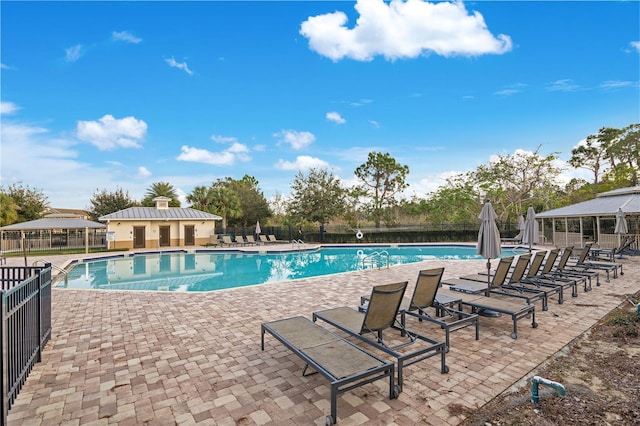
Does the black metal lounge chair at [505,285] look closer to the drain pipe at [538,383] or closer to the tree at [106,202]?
the drain pipe at [538,383]

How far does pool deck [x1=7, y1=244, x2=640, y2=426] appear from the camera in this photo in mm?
2746

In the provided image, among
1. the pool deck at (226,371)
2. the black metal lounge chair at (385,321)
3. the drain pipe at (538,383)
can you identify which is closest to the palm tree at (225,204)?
the pool deck at (226,371)

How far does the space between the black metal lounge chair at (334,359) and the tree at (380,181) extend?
26.5 m

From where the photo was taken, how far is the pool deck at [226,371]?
2.75 metres

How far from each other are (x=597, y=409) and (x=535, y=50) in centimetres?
1693

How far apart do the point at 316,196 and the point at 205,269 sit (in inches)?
604

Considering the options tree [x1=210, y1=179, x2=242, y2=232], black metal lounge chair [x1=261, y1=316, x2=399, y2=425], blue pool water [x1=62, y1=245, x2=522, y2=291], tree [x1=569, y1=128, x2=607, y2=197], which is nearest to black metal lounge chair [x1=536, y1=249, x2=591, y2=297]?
blue pool water [x1=62, y1=245, x2=522, y2=291]

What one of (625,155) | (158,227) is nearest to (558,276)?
(158,227)

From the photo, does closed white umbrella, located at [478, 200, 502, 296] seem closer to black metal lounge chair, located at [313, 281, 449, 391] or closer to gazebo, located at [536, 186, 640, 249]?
black metal lounge chair, located at [313, 281, 449, 391]

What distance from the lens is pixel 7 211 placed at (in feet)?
89.5

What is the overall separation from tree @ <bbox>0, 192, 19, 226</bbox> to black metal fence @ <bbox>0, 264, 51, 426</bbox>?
31869mm

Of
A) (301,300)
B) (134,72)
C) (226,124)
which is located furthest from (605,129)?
(134,72)

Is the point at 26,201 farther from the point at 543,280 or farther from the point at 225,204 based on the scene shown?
the point at 543,280

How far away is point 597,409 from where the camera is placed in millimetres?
2717
